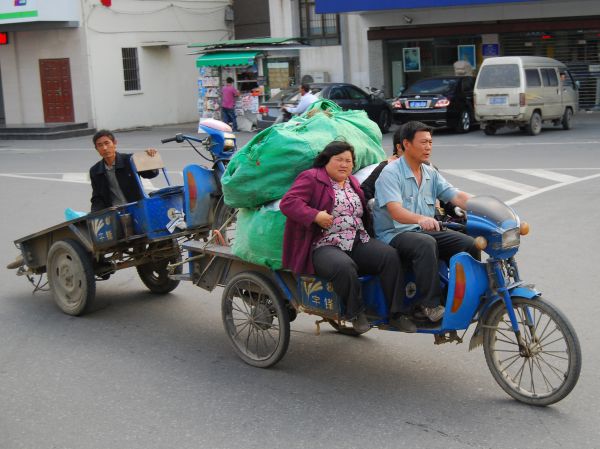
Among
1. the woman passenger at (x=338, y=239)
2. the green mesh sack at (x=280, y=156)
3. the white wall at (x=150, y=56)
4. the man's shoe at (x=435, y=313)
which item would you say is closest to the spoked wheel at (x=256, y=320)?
the woman passenger at (x=338, y=239)

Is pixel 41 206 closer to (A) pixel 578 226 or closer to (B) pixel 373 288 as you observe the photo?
(A) pixel 578 226

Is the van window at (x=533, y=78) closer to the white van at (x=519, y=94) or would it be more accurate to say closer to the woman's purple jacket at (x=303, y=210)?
the white van at (x=519, y=94)

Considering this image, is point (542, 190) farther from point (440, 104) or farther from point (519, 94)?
point (440, 104)

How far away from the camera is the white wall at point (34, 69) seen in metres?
31.6

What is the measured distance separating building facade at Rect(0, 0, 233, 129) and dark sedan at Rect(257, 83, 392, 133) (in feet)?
27.9

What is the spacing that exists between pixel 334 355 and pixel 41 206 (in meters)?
8.76

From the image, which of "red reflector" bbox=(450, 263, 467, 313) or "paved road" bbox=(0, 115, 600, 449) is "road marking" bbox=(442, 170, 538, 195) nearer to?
"paved road" bbox=(0, 115, 600, 449)

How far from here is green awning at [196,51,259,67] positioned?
1131 inches

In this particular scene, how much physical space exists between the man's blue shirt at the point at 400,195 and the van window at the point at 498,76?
17.4 metres

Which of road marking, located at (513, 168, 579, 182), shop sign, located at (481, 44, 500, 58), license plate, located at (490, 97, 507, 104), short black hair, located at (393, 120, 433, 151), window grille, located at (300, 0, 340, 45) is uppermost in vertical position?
window grille, located at (300, 0, 340, 45)

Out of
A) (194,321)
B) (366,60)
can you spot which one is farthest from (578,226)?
(366,60)

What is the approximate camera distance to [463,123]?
24812 millimetres

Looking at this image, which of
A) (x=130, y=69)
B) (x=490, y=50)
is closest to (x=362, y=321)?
(x=490, y=50)

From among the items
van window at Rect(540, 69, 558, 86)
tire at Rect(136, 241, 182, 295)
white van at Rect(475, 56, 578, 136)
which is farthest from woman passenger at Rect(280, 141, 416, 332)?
van window at Rect(540, 69, 558, 86)
